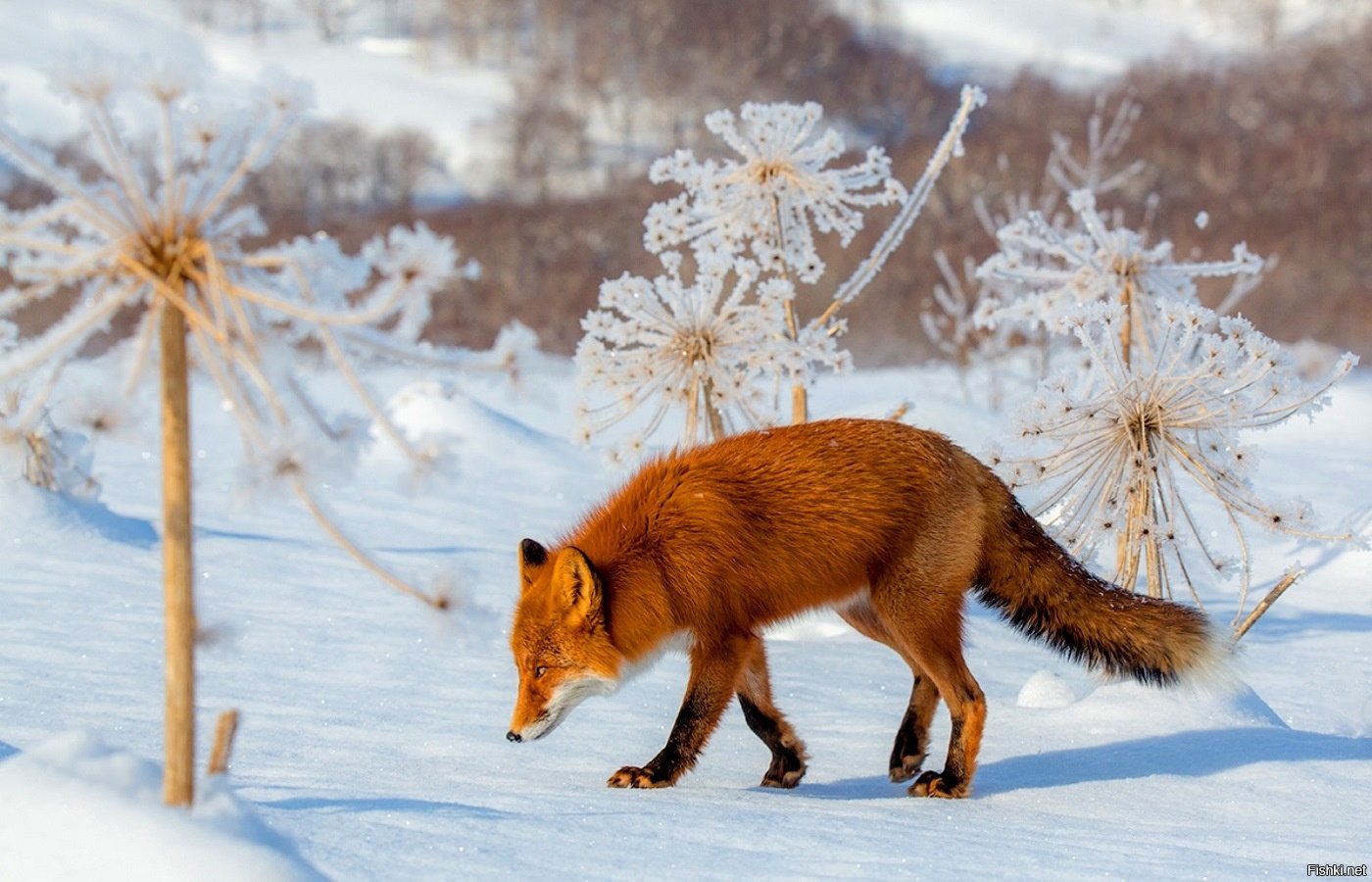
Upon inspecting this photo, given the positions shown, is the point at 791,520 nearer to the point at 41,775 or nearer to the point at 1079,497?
the point at 1079,497

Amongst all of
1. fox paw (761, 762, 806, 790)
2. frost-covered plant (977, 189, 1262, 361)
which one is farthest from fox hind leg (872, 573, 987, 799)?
frost-covered plant (977, 189, 1262, 361)

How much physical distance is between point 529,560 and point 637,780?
73 cm

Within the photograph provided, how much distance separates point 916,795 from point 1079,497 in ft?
6.47

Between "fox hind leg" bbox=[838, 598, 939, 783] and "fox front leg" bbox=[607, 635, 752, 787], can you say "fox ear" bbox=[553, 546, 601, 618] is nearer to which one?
"fox front leg" bbox=[607, 635, 752, 787]

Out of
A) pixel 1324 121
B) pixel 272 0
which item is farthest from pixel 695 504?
pixel 272 0

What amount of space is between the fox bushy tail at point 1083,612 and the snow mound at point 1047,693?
45.3 inches

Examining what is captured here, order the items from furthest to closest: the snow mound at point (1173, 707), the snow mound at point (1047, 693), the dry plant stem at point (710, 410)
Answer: the dry plant stem at point (710, 410), the snow mound at point (1047, 693), the snow mound at point (1173, 707)

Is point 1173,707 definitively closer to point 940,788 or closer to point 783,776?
point 940,788

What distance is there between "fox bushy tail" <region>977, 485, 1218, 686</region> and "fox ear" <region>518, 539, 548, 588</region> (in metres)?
1.39

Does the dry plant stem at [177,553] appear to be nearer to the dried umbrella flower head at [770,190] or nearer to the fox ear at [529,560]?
the fox ear at [529,560]

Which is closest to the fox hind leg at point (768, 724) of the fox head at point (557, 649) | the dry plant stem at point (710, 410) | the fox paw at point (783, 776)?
the fox paw at point (783, 776)

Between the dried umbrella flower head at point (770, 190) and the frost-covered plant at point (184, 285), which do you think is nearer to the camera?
the frost-covered plant at point (184, 285)

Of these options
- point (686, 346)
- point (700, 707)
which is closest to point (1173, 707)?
point (700, 707)

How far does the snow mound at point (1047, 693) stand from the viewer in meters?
5.62
